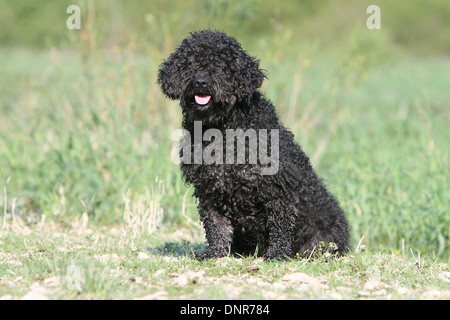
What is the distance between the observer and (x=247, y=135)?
500cm

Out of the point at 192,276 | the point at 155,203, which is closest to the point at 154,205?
the point at 155,203

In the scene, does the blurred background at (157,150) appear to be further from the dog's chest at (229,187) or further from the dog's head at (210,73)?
the dog's head at (210,73)

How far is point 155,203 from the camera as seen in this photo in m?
6.95

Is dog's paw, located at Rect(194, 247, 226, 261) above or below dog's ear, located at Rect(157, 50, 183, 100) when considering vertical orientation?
below

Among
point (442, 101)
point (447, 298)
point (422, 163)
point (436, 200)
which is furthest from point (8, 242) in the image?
point (442, 101)

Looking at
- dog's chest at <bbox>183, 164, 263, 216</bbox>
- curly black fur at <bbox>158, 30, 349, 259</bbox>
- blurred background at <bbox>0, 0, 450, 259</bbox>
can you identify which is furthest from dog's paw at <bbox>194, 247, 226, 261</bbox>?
blurred background at <bbox>0, 0, 450, 259</bbox>

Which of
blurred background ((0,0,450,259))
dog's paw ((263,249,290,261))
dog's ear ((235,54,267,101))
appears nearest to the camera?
dog's ear ((235,54,267,101))

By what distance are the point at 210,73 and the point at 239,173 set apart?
83 cm

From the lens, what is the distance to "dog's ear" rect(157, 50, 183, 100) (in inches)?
198

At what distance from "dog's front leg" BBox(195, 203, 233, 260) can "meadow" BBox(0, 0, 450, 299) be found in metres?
0.20

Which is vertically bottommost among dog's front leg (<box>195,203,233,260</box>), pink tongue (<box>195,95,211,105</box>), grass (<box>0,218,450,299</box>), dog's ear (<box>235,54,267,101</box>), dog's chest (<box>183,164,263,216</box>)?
grass (<box>0,218,450,299</box>)

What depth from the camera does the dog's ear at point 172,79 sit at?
503 cm

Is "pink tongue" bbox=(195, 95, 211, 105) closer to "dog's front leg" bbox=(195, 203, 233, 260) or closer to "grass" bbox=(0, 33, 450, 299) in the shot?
"dog's front leg" bbox=(195, 203, 233, 260)

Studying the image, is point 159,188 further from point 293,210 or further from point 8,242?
point 293,210
